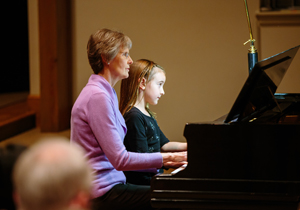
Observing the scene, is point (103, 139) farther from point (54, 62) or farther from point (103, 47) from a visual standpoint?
point (54, 62)

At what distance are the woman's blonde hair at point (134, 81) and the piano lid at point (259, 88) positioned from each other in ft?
1.90

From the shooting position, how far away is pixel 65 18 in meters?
4.83

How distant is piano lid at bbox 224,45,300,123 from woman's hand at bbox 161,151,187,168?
0.96 ft

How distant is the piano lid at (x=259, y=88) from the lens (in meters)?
1.68

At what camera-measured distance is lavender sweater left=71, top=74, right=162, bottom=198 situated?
183cm

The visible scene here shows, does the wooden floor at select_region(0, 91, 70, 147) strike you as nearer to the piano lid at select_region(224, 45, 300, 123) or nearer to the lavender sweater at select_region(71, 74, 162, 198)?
the lavender sweater at select_region(71, 74, 162, 198)

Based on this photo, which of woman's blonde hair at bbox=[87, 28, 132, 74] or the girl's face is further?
the girl's face

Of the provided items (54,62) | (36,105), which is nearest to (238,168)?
(54,62)

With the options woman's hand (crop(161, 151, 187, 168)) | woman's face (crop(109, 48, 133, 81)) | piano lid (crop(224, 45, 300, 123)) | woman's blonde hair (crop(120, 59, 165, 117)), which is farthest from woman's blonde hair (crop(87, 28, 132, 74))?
piano lid (crop(224, 45, 300, 123))

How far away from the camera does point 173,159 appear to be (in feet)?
6.41

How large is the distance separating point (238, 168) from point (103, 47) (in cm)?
85

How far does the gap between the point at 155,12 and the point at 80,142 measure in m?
3.03

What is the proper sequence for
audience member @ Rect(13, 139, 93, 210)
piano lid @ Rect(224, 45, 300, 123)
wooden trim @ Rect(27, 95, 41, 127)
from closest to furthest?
audience member @ Rect(13, 139, 93, 210)
piano lid @ Rect(224, 45, 300, 123)
wooden trim @ Rect(27, 95, 41, 127)

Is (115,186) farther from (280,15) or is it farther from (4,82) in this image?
(4,82)
